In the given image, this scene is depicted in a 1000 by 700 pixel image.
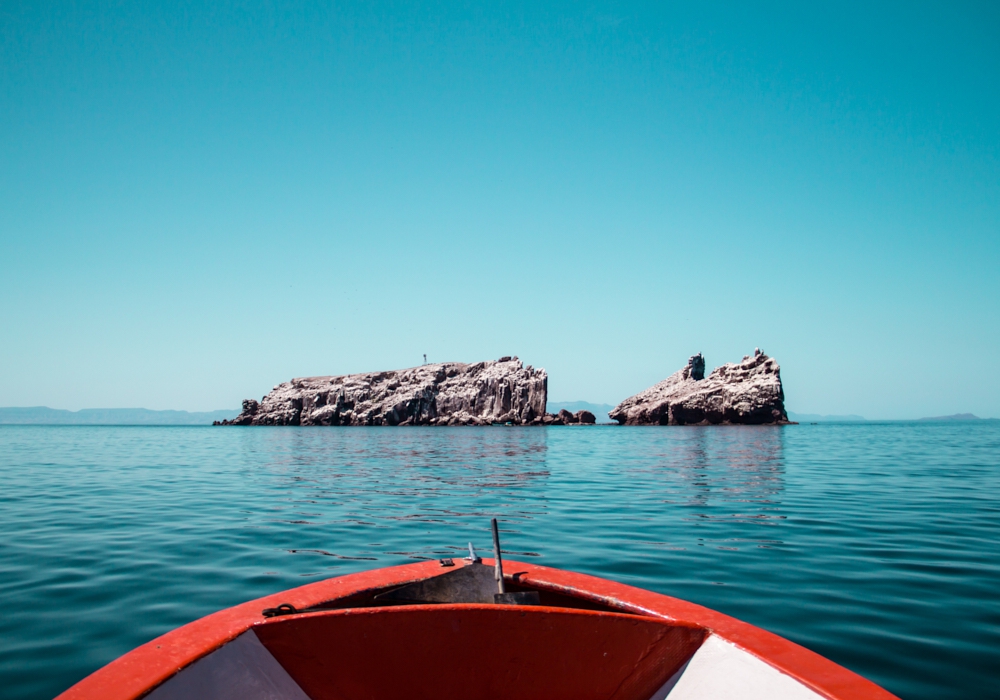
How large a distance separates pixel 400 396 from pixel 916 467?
91047 millimetres

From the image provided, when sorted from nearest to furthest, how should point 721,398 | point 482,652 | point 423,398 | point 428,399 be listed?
point 482,652, point 721,398, point 423,398, point 428,399

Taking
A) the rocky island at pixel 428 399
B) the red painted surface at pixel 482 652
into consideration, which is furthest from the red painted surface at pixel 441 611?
the rocky island at pixel 428 399

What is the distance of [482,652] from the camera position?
2.87 metres

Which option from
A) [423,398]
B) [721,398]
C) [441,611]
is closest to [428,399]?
[423,398]

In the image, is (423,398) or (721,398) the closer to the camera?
(721,398)

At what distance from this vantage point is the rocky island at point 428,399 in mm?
98688

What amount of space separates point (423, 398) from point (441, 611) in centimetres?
10243

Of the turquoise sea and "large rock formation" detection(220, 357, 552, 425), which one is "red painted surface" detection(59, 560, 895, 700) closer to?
the turquoise sea

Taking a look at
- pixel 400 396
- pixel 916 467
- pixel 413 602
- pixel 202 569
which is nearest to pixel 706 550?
pixel 413 602

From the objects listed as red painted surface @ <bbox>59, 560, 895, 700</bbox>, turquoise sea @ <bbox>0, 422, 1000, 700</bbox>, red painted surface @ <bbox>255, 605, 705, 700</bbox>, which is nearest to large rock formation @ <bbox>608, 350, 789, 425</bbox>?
turquoise sea @ <bbox>0, 422, 1000, 700</bbox>

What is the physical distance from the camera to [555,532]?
339 inches

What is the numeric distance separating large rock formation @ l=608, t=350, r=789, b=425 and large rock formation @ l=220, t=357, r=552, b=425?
1814cm

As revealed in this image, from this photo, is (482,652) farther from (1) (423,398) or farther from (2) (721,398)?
(1) (423,398)

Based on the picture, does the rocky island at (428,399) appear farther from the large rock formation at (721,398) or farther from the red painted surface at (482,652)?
the red painted surface at (482,652)
